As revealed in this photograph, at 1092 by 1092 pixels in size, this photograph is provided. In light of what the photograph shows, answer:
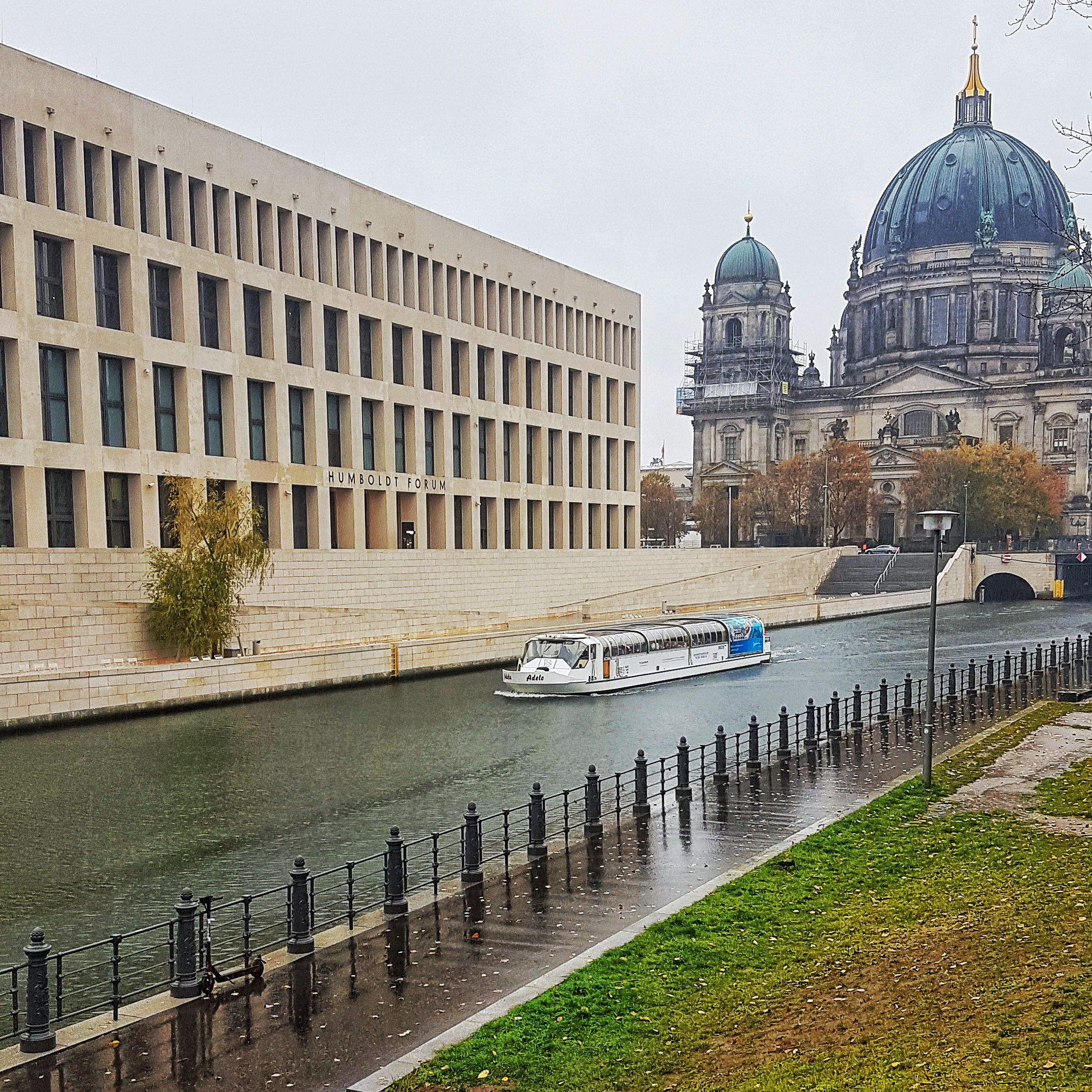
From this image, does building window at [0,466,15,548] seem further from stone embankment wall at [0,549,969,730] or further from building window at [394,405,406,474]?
building window at [394,405,406,474]

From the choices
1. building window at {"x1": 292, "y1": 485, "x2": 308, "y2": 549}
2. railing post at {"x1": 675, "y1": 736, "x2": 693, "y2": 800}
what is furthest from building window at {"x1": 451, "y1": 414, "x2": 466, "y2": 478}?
railing post at {"x1": 675, "y1": 736, "x2": 693, "y2": 800}

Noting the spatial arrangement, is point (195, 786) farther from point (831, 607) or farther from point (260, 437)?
point (831, 607)

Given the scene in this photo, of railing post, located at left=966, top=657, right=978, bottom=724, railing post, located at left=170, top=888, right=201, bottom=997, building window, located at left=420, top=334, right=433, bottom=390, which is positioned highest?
building window, located at left=420, top=334, right=433, bottom=390

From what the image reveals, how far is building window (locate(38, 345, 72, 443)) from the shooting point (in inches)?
1768

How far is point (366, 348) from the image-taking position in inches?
2406

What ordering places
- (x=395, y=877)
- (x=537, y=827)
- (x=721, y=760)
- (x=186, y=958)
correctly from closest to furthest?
(x=186, y=958), (x=395, y=877), (x=537, y=827), (x=721, y=760)

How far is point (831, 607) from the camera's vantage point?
8050 cm

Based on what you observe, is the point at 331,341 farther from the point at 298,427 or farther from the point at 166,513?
the point at 166,513

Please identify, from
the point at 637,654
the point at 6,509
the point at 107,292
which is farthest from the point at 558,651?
the point at 107,292

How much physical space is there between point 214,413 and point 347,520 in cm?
960

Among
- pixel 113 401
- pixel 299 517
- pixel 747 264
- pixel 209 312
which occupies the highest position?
pixel 747 264

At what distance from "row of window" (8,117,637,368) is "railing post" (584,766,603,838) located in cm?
3478

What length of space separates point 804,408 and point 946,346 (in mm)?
18083

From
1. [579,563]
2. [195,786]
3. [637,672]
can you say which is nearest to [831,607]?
[579,563]
